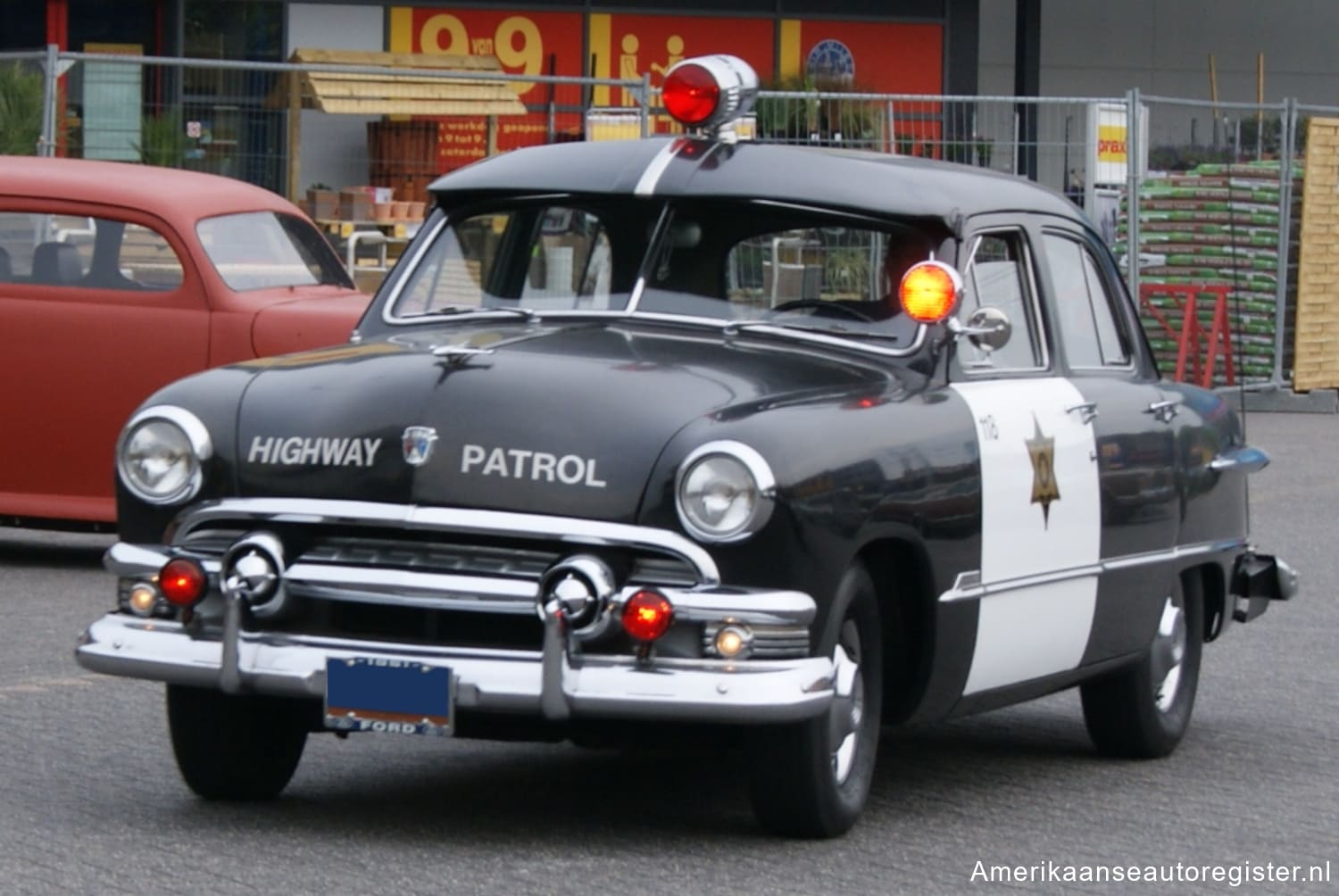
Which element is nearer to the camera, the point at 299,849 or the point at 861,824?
the point at 299,849

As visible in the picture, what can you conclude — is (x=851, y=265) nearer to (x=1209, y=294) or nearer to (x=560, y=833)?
(x=560, y=833)

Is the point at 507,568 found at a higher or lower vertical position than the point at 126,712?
higher

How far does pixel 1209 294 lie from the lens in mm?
19656

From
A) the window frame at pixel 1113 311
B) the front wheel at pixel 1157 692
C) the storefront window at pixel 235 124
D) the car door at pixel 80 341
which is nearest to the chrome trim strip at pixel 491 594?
the front wheel at pixel 1157 692

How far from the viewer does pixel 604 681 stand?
536 centimetres

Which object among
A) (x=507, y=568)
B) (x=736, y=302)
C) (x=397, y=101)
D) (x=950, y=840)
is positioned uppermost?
(x=397, y=101)

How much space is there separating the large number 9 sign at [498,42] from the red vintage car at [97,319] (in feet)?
53.6

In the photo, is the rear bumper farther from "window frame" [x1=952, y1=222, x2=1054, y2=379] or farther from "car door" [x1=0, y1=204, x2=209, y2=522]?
"car door" [x1=0, y1=204, x2=209, y2=522]

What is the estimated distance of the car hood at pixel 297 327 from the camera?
11.0 m

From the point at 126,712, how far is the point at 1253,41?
93.9 ft

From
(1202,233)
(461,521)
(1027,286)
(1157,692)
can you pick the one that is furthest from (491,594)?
(1202,233)

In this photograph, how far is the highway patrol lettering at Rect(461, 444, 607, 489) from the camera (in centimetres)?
547

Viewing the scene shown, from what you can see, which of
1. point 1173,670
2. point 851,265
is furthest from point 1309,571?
point 851,265

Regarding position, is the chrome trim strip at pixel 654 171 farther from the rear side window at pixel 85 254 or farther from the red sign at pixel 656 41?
the red sign at pixel 656 41
